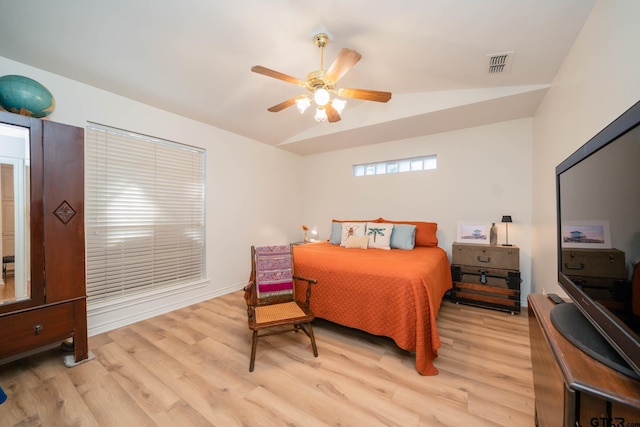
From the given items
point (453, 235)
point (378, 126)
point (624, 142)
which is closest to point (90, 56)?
point (378, 126)

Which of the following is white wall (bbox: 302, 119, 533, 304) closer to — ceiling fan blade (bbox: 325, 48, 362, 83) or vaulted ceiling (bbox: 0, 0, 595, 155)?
vaulted ceiling (bbox: 0, 0, 595, 155)

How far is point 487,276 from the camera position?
290cm

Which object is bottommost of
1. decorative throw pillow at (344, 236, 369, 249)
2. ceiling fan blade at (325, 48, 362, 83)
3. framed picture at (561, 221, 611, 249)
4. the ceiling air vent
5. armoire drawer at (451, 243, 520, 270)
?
armoire drawer at (451, 243, 520, 270)

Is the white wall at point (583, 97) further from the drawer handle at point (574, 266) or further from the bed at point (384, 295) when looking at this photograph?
the bed at point (384, 295)

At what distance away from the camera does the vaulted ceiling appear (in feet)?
5.49

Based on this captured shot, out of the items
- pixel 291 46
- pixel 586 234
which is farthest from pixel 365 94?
pixel 586 234

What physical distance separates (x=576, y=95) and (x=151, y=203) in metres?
4.15

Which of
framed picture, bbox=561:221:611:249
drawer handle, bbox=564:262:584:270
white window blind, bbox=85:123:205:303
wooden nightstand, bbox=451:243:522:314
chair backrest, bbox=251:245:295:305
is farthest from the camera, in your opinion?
wooden nightstand, bbox=451:243:522:314

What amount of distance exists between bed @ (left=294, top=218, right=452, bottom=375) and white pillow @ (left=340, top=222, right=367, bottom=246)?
0.92 meters

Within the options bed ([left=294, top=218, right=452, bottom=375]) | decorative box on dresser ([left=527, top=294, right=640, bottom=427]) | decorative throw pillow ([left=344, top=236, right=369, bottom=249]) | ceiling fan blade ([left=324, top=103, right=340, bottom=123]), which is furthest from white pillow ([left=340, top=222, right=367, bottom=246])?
decorative box on dresser ([left=527, top=294, right=640, bottom=427])

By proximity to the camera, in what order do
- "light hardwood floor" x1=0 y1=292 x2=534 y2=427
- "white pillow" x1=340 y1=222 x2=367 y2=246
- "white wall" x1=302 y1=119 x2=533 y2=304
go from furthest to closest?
"white pillow" x1=340 y1=222 x2=367 y2=246, "white wall" x1=302 y1=119 x2=533 y2=304, "light hardwood floor" x1=0 y1=292 x2=534 y2=427

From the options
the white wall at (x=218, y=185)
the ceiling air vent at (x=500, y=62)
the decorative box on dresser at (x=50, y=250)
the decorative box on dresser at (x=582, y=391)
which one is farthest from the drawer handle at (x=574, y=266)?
the white wall at (x=218, y=185)

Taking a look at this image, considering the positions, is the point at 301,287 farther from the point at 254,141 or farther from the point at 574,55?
the point at 574,55

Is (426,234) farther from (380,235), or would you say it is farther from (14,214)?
(14,214)
